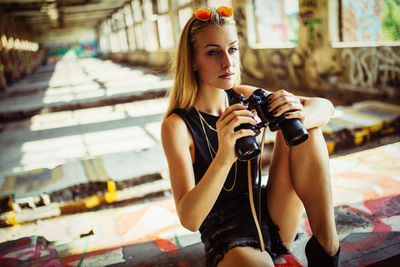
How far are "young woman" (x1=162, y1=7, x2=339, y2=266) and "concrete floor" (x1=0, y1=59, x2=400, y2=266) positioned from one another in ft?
1.06

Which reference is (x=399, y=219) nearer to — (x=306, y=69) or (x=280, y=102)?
(x=280, y=102)

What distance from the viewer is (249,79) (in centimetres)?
880

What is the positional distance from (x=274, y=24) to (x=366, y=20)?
2.96m

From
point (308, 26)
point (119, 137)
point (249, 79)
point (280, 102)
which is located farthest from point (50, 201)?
point (249, 79)

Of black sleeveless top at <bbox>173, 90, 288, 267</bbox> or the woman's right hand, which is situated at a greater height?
the woman's right hand

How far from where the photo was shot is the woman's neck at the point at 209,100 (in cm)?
156

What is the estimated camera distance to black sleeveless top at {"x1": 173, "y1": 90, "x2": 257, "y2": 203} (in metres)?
1.46

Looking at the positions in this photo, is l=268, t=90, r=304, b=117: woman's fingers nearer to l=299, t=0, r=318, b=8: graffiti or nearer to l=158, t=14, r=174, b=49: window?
l=299, t=0, r=318, b=8: graffiti

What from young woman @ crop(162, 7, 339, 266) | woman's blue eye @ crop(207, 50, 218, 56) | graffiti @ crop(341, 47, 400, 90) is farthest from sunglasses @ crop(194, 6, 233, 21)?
graffiti @ crop(341, 47, 400, 90)

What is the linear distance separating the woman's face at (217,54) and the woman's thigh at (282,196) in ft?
1.15

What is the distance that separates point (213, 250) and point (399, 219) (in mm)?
1207

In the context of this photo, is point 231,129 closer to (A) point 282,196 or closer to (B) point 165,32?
(A) point 282,196

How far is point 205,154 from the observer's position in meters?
1.47

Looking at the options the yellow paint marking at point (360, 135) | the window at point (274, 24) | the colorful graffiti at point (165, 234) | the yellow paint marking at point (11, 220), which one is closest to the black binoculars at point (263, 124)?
the colorful graffiti at point (165, 234)
